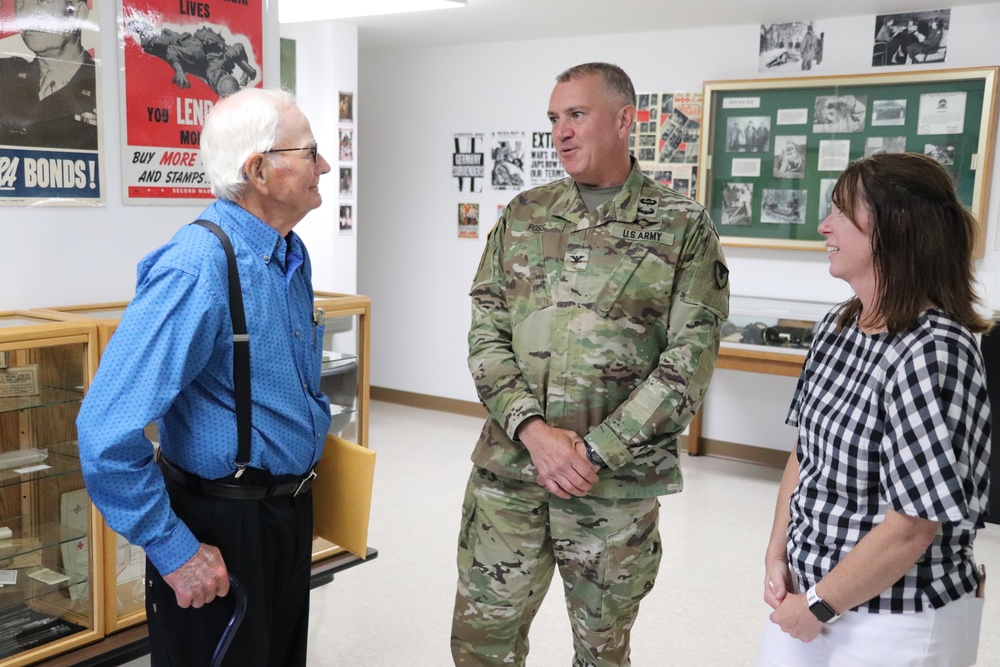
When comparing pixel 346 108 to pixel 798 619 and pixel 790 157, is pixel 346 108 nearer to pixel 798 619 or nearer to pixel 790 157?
pixel 790 157

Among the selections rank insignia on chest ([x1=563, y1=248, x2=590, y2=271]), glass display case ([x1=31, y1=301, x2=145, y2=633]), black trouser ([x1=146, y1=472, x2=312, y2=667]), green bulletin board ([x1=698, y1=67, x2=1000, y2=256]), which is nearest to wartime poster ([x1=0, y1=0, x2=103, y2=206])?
glass display case ([x1=31, y1=301, x2=145, y2=633])

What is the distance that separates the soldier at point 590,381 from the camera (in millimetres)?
2074

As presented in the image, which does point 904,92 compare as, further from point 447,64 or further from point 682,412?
point 682,412

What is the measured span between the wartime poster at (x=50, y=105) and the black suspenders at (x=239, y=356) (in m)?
1.08

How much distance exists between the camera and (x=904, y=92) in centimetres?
486

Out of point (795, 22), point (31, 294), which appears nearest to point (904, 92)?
point (795, 22)

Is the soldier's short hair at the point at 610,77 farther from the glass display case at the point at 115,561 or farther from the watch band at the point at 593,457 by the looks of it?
the glass display case at the point at 115,561

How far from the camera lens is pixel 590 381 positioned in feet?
6.88

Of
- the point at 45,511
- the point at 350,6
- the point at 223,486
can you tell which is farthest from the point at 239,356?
the point at 350,6

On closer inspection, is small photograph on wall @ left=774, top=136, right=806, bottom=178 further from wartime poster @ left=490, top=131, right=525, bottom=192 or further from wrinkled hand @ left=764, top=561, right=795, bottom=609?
wrinkled hand @ left=764, top=561, right=795, bottom=609

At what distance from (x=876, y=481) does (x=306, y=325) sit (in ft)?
3.66

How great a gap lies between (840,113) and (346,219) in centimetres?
315

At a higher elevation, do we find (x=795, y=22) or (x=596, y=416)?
(x=795, y=22)

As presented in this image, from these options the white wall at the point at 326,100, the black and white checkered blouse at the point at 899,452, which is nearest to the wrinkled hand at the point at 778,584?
the black and white checkered blouse at the point at 899,452
